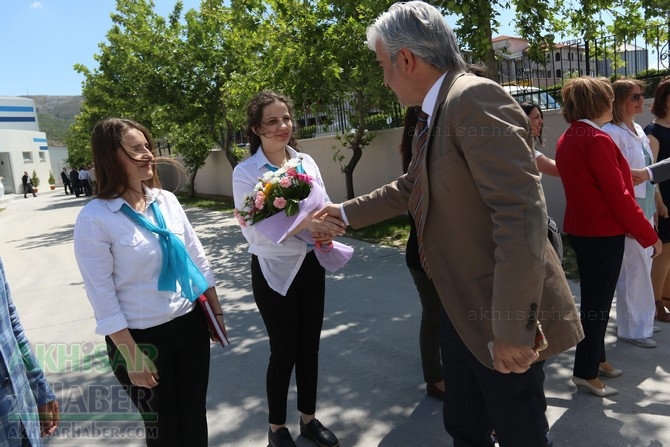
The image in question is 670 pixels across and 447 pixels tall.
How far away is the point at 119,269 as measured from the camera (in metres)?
2.29

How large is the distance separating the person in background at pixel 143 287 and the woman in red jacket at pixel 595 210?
7.82 feet

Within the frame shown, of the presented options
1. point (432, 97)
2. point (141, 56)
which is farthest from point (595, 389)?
point (141, 56)

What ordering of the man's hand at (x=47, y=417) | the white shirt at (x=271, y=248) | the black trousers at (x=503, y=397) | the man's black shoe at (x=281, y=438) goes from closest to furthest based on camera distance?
1. the black trousers at (x=503, y=397)
2. the man's hand at (x=47, y=417)
3. the white shirt at (x=271, y=248)
4. the man's black shoe at (x=281, y=438)

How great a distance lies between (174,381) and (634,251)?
134 inches

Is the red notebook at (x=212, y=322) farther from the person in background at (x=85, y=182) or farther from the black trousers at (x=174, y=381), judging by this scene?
the person in background at (x=85, y=182)

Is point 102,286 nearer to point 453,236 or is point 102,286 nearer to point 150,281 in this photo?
point 150,281

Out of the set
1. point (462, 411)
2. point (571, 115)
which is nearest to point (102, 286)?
point (462, 411)

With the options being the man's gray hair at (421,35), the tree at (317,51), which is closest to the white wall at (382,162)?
the tree at (317,51)

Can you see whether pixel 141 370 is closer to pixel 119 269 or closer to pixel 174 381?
pixel 174 381

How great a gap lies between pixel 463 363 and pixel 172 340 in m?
1.33

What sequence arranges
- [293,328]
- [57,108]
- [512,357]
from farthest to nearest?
[57,108]
[293,328]
[512,357]

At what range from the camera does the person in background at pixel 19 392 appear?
5.68ft

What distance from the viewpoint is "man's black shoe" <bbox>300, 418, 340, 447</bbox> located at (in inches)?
120

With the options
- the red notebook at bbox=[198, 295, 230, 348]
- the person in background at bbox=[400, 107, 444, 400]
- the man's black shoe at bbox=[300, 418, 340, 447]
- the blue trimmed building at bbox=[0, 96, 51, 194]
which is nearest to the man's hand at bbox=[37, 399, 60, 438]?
the red notebook at bbox=[198, 295, 230, 348]
